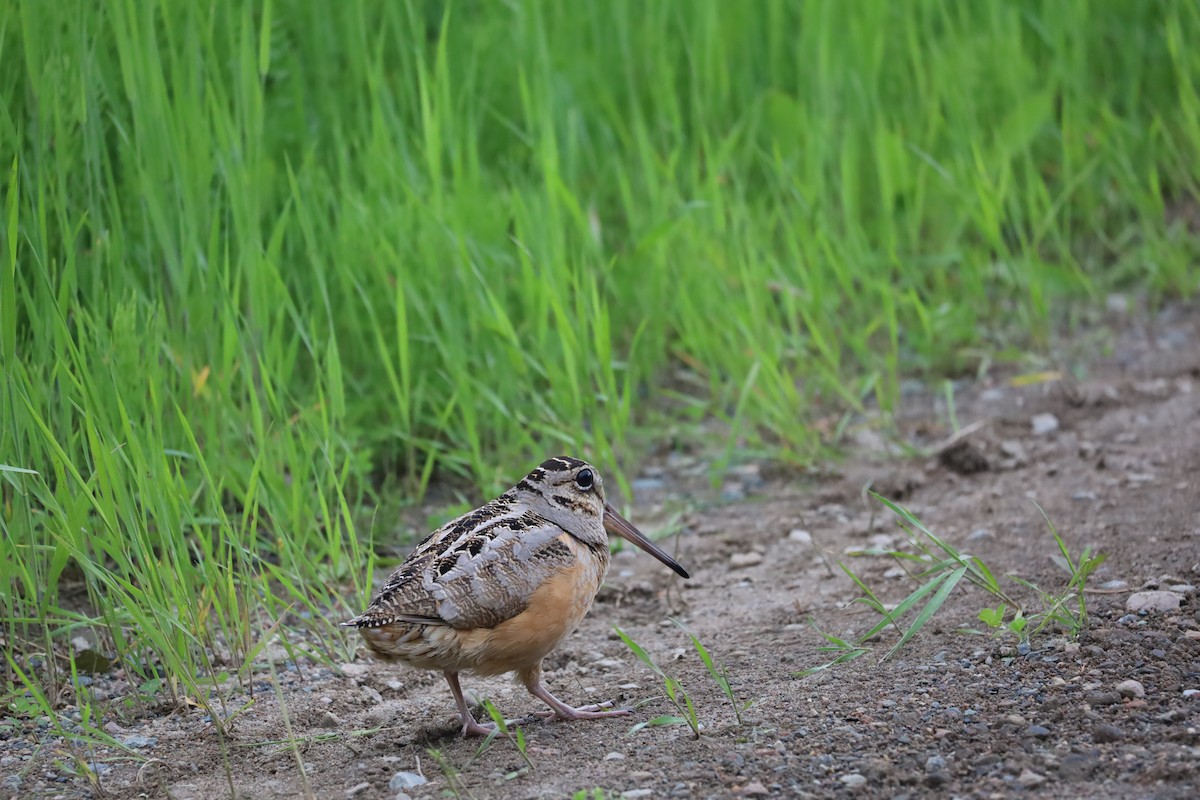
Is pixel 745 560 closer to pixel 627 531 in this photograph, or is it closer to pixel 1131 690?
pixel 627 531

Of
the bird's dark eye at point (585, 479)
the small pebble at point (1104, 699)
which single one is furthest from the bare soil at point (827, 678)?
the bird's dark eye at point (585, 479)

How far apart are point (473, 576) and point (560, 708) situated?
1.39 ft

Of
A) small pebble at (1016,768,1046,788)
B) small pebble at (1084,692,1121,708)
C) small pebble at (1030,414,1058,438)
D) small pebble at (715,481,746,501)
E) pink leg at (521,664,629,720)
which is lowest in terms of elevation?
small pebble at (715,481,746,501)

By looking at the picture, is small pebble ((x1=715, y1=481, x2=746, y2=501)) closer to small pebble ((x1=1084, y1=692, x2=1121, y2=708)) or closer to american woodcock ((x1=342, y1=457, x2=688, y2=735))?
american woodcock ((x1=342, y1=457, x2=688, y2=735))

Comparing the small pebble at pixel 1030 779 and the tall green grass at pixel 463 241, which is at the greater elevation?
the tall green grass at pixel 463 241

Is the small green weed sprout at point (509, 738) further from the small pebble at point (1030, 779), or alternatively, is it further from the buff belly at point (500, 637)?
the small pebble at point (1030, 779)

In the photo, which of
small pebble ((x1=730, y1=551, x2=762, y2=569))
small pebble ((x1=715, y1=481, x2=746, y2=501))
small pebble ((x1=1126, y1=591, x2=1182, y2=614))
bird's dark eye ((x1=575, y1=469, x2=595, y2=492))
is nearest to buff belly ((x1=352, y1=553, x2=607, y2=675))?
bird's dark eye ((x1=575, y1=469, x2=595, y2=492))

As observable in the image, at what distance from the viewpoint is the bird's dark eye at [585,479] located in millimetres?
3674

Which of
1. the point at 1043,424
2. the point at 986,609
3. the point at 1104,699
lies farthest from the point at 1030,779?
the point at 1043,424

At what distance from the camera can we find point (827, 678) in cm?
340

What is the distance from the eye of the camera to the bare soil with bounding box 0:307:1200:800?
2877 mm

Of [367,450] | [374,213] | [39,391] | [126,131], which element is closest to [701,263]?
[374,213]

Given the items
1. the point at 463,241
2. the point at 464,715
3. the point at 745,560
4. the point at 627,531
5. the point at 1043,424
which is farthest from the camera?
the point at 1043,424

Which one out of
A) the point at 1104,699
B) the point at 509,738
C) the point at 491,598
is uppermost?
the point at 491,598
